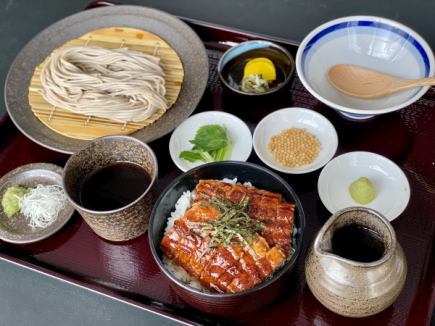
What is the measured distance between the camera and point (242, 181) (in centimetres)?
173

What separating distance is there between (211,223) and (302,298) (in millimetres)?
364

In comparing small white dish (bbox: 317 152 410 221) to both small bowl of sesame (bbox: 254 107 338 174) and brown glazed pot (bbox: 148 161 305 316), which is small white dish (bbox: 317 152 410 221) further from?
brown glazed pot (bbox: 148 161 305 316)

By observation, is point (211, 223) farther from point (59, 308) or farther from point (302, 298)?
point (59, 308)

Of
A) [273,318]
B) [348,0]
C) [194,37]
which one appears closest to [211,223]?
[273,318]

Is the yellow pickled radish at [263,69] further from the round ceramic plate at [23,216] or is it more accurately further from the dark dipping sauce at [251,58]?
the round ceramic plate at [23,216]

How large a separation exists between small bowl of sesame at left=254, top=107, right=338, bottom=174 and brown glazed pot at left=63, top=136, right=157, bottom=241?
427mm

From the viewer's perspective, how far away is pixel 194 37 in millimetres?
2168

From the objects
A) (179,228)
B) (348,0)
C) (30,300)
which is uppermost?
(348,0)

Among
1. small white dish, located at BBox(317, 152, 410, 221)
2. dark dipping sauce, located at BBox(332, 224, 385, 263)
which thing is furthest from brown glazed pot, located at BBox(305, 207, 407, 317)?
small white dish, located at BBox(317, 152, 410, 221)

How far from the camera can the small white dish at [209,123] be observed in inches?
75.0

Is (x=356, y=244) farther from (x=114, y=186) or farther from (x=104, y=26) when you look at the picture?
(x=104, y=26)

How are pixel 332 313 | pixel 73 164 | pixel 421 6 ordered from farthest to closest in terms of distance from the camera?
1. pixel 421 6
2. pixel 73 164
3. pixel 332 313

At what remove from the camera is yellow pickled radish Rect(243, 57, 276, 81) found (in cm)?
207

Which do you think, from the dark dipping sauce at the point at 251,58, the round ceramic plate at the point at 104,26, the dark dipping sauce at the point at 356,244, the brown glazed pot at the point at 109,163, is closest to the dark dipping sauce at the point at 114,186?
the brown glazed pot at the point at 109,163
